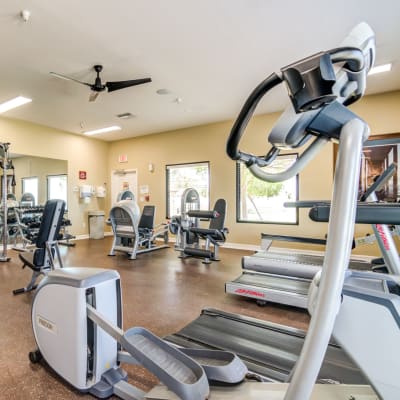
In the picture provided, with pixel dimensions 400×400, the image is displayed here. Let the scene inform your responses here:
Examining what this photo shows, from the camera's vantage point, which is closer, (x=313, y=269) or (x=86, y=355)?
(x=86, y=355)

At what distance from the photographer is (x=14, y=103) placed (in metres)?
4.88

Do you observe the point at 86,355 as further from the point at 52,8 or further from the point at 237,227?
the point at 237,227

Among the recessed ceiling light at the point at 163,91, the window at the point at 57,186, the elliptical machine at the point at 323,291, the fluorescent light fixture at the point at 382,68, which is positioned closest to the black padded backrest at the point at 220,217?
the recessed ceiling light at the point at 163,91

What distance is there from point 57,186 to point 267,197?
538 centimetres

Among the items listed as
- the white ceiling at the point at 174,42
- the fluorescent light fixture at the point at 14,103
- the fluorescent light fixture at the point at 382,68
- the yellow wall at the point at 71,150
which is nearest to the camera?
the white ceiling at the point at 174,42

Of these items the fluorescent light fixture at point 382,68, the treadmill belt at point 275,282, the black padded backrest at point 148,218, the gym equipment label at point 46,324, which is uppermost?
the fluorescent light fixture at point 382,68

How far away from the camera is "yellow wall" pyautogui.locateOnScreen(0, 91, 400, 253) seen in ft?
16.1

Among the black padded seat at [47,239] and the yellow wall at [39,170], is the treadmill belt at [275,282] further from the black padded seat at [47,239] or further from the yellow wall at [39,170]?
the yellow wall at [39,170]

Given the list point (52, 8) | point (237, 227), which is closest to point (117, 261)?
point (237, 227)

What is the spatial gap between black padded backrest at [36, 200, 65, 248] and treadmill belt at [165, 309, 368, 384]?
1803mm

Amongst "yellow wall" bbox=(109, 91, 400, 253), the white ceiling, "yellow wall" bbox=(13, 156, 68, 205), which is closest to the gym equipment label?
the white ceiling

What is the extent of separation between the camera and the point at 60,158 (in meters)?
6.82

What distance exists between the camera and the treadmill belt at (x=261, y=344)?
1451 millimetres

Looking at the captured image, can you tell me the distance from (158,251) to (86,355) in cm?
416
